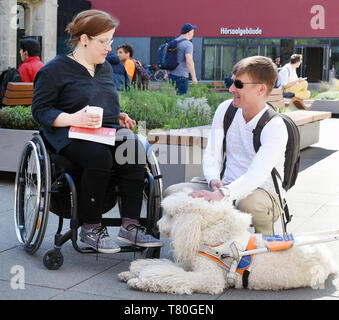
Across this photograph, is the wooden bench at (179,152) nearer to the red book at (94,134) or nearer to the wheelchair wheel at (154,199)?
the wheelchair wheel at (154,199)

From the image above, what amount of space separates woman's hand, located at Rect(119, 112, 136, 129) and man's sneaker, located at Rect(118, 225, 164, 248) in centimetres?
77

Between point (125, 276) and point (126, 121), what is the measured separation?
122 centimetres

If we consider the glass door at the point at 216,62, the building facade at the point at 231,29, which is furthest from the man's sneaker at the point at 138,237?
the glass door at the point at 216,62

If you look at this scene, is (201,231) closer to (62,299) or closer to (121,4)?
(62,299)

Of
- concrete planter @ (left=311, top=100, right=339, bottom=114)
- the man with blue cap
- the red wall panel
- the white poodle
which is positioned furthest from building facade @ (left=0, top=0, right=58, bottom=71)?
the white poodle

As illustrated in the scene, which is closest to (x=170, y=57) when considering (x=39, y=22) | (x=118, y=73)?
(x=118, y=73)

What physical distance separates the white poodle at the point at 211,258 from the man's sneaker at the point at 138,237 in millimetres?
405

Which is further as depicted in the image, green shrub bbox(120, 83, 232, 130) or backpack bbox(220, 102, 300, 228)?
green shrub bbox(120, 83, 232, 130)

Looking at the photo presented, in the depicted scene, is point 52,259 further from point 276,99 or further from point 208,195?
point 276,99

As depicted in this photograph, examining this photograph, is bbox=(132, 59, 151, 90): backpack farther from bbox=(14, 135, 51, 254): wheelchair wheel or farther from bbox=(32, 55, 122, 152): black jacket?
bbox=(32, 55, 122, 152): black jacket

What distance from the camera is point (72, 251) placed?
464 centimetres

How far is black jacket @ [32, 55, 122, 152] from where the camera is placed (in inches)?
Result: 168

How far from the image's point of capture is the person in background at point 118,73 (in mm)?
9241

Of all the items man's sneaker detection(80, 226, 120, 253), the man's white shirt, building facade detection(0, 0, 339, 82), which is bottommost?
man's sneaker detection(80, 226, 120, 253)
